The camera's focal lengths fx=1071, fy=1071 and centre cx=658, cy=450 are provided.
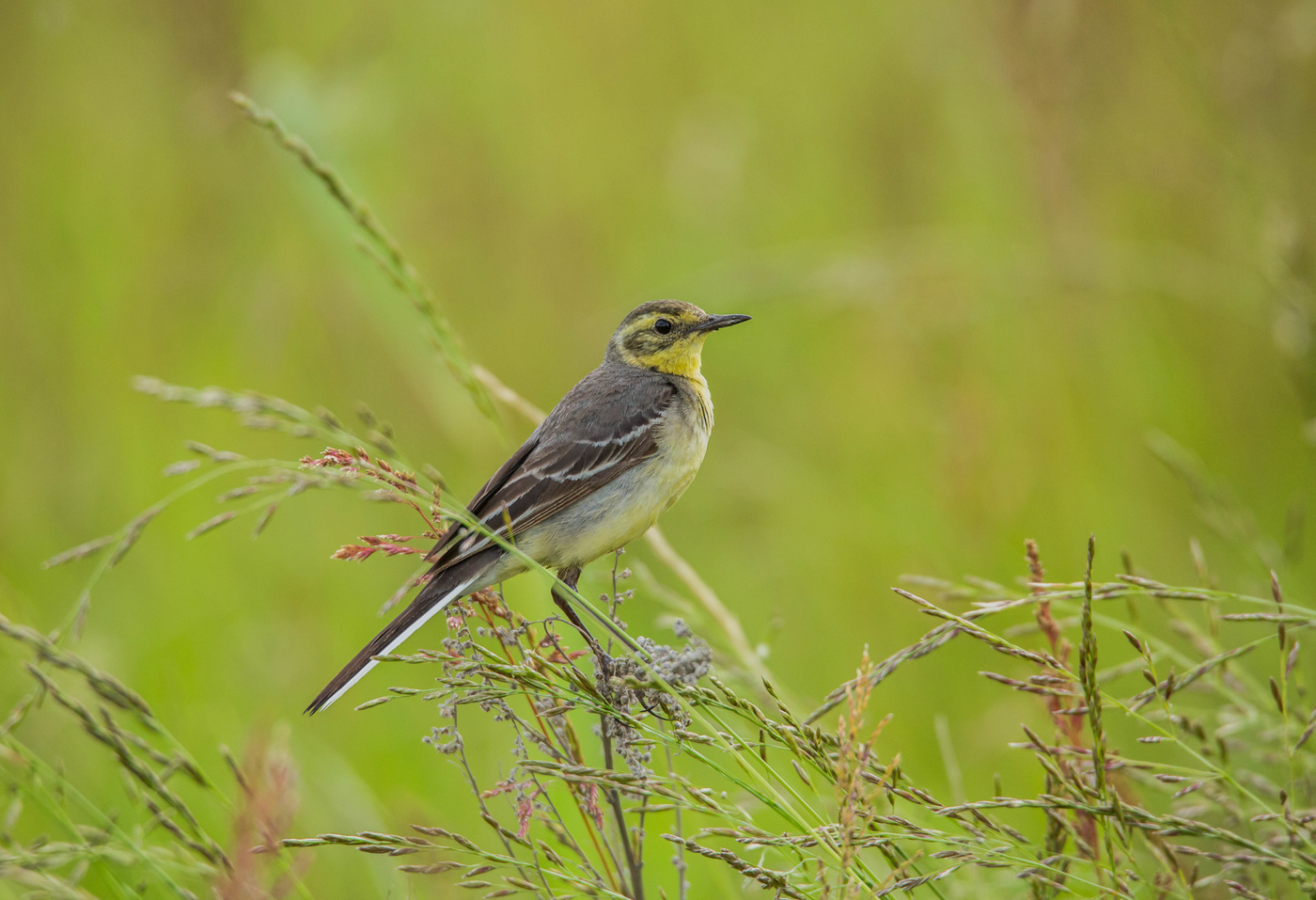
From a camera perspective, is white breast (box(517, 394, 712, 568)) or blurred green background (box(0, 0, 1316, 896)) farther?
blurred green background (box(0, 0, 1316, 896))

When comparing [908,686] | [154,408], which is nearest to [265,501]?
[908,686]

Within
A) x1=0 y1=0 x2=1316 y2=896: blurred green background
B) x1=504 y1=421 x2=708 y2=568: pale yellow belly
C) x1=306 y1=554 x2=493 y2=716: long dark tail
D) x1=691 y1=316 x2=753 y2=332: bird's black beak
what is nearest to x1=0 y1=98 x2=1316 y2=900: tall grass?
x1=306 y1=554 x2=493 y2=716: long dark tail

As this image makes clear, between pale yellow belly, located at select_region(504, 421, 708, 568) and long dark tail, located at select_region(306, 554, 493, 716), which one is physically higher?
pale yellow belly, located at select_region(504, 421, 708, 568)

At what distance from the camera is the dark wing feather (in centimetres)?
438

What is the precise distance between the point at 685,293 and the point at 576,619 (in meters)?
3.98

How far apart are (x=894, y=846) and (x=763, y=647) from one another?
2.45 ft

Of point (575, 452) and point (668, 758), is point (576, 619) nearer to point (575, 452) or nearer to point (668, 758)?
point (575, 452)

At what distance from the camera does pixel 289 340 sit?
291 inches

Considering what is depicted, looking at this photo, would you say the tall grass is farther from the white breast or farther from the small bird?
the white breast

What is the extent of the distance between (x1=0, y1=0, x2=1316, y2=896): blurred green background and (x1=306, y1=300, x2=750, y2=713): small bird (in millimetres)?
340

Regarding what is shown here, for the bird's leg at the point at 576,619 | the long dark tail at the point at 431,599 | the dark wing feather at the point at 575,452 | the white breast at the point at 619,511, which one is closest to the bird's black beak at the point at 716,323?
the dark wing feather at the point at 575,452

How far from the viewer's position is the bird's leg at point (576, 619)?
3341 millimetres

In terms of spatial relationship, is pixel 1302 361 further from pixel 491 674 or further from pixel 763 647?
pixel 491 674

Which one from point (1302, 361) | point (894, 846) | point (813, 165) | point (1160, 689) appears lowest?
point (894, 846)
